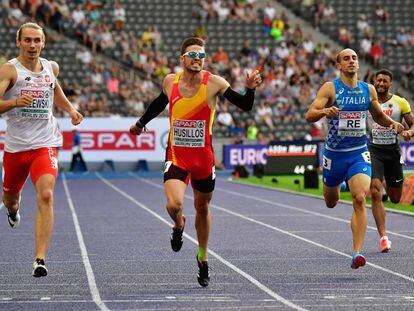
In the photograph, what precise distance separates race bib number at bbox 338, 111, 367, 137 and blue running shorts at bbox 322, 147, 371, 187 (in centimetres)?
21

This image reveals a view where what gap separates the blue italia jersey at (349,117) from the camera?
11.3 meters

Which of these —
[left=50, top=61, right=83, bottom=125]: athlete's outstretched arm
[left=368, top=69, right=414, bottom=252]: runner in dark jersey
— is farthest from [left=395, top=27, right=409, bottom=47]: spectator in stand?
[left=50, top=61, right=83, bottom=125]: athlete's outstretched arm

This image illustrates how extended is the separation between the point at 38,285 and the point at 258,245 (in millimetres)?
4590

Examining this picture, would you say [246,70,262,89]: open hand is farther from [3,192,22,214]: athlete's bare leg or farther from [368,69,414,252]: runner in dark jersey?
[368,69,414,252]: runner in dark jersey

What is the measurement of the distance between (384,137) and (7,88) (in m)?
5.79

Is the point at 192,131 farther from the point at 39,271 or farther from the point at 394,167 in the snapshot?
the point at 394,167

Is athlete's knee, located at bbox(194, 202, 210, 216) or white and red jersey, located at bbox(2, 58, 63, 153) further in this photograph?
white and red jersey, located at bbox(2, 58, 63, 153)

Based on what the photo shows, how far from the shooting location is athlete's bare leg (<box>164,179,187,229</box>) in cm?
955

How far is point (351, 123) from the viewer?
1127 cm

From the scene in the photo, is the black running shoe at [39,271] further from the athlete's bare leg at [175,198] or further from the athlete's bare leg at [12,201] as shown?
the athlete's bare leg at [12,201]

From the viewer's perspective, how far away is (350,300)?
863cm

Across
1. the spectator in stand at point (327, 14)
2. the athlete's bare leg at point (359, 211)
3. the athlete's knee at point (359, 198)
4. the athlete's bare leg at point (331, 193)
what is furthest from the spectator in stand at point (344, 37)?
the athlete's knee at point (359, 198)

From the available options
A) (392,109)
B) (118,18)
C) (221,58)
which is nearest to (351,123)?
(392,109)

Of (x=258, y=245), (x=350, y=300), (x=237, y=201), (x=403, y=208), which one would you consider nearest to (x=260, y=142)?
(x=237, y=201)
